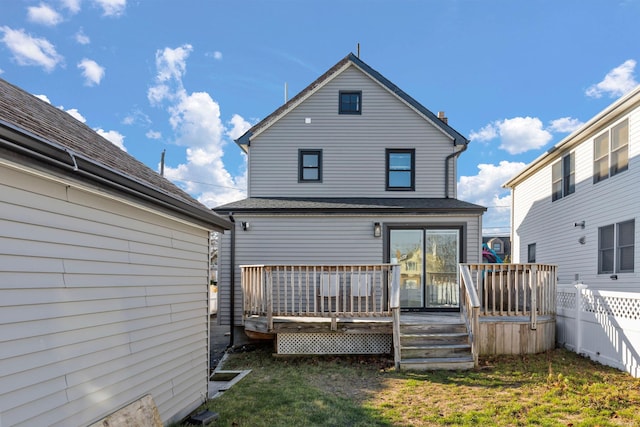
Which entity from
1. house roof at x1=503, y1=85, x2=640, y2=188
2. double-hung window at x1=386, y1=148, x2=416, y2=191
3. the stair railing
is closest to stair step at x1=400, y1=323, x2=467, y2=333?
the stair railing

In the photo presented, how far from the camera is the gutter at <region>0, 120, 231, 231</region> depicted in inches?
93.0

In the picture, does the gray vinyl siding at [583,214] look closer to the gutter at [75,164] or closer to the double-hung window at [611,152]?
the double-hung window at [611,152]

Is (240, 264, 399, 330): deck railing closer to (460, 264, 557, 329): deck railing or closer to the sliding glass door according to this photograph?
the sliding glass door

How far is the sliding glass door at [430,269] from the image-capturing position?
9.44m

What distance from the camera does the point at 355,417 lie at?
184 inches

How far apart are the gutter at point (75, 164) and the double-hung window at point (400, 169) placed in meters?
7.04

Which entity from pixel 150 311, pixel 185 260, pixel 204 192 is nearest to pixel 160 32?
pixel 185 260

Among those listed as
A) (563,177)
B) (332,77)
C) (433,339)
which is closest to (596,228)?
(563,177)

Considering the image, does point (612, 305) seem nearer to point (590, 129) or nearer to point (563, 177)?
point (590, 129)

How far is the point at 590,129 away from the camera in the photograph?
9.98 meters

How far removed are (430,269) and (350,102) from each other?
16.9 feet

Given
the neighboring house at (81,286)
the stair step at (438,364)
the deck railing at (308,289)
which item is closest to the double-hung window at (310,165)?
the deck railing at (308,289)

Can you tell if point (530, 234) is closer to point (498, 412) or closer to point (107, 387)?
point (498, 412)

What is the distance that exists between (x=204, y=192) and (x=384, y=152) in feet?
96.8
